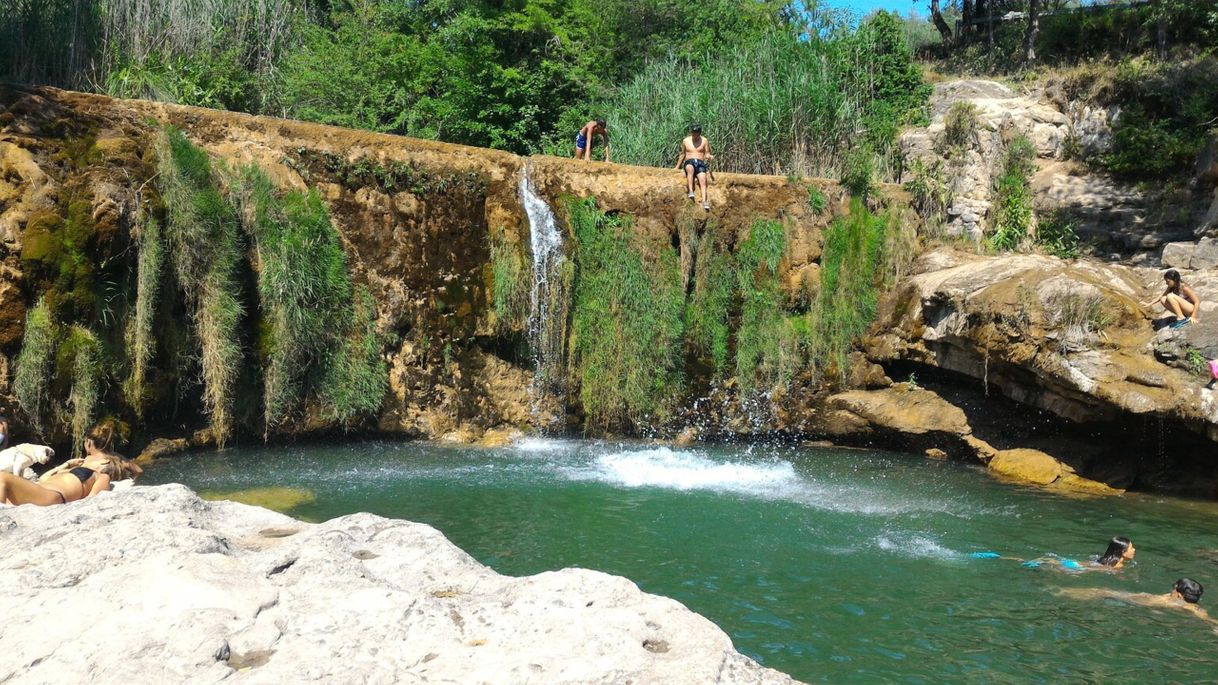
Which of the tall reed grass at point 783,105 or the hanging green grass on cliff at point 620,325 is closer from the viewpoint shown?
the hanging green grass on cliff at point 620,325

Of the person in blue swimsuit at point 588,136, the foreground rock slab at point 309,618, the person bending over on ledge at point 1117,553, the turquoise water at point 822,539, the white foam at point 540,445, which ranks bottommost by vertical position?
the white foam at point 540,445

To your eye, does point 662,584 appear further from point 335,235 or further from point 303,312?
point 335,235

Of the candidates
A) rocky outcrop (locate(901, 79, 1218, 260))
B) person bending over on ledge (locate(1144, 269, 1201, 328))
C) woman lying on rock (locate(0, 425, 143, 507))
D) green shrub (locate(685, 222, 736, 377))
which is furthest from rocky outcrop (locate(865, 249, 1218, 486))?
woman lying on rock (locate(0, 425, 143, 507))

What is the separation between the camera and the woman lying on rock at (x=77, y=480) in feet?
18.5

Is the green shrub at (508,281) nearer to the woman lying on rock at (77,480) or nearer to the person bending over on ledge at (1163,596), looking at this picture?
the woman lying on rock at (77,480)

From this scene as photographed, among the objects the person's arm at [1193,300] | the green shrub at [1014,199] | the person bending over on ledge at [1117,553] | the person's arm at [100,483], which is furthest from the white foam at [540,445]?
the person's arm at [1193,300]

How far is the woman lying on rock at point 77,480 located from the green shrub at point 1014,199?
1221 centimetres

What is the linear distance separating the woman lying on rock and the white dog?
62 centimetres

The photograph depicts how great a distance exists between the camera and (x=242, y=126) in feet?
40.5

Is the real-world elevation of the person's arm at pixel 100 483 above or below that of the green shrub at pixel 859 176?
below

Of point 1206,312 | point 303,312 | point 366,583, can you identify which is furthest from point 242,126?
point 1206,312

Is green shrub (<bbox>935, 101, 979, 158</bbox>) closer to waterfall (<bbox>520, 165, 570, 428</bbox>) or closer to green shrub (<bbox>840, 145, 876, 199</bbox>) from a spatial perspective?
green shrub (<bbox>840, 145, 876, 199</bbox>)

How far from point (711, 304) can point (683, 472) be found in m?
3.50

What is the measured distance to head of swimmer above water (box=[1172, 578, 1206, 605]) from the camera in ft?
22.9
